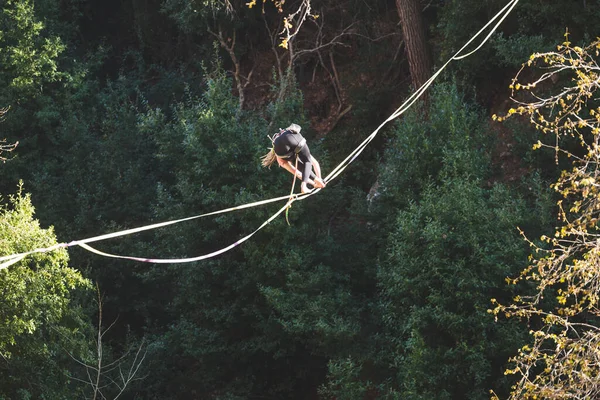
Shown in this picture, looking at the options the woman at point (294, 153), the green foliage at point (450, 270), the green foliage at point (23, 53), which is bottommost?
the green foliage at point (450, 270)

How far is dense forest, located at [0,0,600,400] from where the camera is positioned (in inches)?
523

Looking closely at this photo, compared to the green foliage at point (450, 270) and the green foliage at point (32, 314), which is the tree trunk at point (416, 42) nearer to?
the green foliage at point (450, 270)

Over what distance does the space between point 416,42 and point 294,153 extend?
9.19m

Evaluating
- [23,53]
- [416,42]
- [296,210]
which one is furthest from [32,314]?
[23,53]

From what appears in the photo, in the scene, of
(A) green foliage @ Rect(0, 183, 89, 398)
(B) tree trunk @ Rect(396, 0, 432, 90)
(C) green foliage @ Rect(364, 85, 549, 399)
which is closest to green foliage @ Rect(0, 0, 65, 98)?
(A) green foliage @ Rect(0, 183, 89, 398)

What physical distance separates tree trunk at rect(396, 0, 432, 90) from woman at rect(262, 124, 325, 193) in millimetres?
8698

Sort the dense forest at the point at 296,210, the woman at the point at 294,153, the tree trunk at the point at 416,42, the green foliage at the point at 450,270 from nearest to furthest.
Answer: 1. the woman at the point at 294,153
2. the green foliage at the point at 450,270
3. the dense forest at the point at 296,210
4. the tree trunk at the point at 416,42

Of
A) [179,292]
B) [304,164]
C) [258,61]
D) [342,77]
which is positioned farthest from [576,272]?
[258,61]

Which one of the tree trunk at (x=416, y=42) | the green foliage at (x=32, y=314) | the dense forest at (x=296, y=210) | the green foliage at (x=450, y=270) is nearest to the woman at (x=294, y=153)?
the dense forest at (x=296, y=210)

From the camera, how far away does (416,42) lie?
17109 millimetres

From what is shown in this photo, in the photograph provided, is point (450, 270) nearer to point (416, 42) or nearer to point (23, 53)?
point (416, 42)

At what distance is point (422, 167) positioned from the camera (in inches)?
593

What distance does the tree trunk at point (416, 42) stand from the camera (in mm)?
17062

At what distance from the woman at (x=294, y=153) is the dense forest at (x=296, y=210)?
4.71ft
